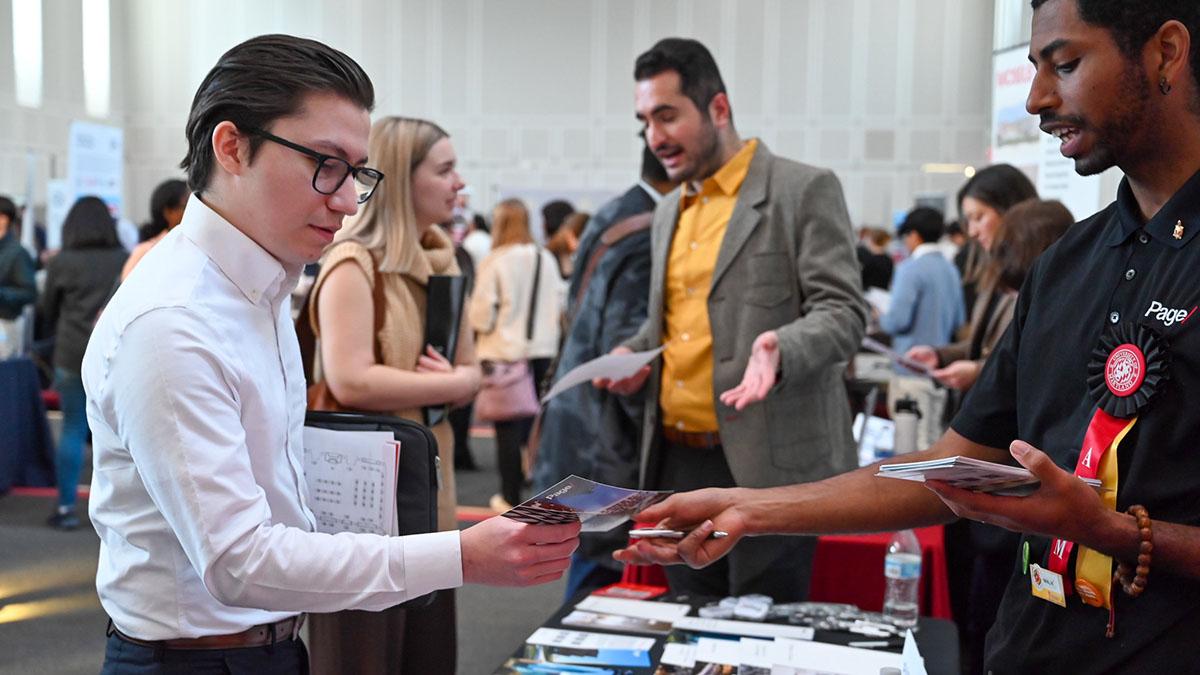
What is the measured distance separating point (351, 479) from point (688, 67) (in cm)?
141

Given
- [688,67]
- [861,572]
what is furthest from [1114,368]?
[861,572]

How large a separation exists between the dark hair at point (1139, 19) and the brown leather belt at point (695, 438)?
1439mm

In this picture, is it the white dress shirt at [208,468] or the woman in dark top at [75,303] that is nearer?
the white dress shirt at [208,468]

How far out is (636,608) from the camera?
2.23 m

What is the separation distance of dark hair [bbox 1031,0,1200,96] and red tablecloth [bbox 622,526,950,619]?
2014 mm

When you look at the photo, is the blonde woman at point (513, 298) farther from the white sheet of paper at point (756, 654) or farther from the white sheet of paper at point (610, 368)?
the white sheet of paper at point (756, 654)

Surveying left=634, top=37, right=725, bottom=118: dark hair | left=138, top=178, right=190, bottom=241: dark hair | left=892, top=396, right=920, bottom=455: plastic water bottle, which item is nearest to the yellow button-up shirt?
left=634, top=37, right=725, bottom=118: dark hair

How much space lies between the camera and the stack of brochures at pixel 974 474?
110 cm

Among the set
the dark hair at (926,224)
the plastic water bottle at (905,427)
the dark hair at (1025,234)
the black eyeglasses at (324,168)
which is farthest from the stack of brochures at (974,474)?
the dark hair at (926,224)

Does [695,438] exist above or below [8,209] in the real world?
below

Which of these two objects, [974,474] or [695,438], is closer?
[974,474]

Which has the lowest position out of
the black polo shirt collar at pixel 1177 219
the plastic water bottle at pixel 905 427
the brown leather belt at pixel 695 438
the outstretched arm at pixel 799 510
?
the plastic water bottle at pixel 905 427

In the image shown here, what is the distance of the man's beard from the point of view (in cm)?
127

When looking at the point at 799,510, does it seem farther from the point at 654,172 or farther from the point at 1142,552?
the point at 654,172
